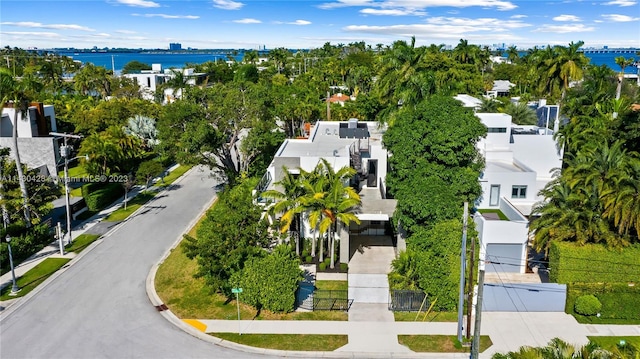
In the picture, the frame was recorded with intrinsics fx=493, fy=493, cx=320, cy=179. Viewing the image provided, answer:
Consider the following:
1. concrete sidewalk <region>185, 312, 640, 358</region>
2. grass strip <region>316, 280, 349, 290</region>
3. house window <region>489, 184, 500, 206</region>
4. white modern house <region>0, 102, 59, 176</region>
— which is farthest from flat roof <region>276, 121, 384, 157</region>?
white modern house <region>0, 102, 59, 176</region>

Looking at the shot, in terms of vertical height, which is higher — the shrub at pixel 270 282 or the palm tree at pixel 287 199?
the palm tree at pixel 287 199

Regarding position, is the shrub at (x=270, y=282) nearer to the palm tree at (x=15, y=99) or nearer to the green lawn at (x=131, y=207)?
the palm tree at (x=15, y=99)

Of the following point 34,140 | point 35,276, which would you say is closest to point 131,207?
point 34,140

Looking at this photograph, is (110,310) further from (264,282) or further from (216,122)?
(216,122)

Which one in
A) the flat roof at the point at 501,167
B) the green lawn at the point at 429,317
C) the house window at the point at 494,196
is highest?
the flat roof at the point at 501,167

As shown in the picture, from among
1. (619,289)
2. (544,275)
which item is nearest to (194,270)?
(544,275)

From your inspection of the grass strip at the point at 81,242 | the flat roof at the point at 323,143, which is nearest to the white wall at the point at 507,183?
the flat roof at the point at 323,143

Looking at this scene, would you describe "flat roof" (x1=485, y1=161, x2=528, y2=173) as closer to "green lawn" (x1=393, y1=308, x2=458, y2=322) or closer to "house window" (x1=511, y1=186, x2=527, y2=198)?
"house window" (x1=511, y1=186, x2=527, y2=198)
